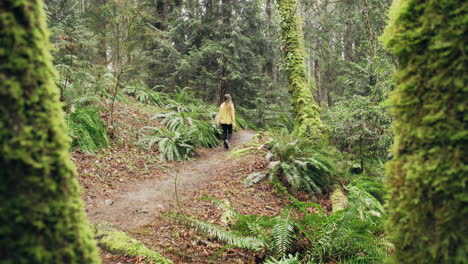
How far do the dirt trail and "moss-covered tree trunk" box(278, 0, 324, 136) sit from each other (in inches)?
147

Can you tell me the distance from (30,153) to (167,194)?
4.21 meters

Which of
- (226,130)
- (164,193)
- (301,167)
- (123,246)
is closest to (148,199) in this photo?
(164,193)

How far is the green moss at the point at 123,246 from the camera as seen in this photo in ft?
9.02

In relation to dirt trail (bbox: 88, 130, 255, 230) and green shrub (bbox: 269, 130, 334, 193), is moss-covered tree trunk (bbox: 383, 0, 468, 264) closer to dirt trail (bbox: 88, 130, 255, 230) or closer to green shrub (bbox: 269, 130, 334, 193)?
dirt trail (bbox: 88, 130, 255, 230)

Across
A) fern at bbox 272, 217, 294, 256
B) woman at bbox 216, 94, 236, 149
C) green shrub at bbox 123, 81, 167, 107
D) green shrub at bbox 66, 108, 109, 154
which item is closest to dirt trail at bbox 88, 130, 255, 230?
fern at bbox 272, 217, 294, 256

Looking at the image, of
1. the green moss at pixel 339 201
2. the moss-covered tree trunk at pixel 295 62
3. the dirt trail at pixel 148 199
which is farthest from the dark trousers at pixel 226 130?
the green moss at pixel 339 201

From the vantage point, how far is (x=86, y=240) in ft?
4.13

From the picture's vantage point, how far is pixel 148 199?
4.76 meters

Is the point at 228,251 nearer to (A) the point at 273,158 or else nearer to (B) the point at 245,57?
(A) the point at 273,158

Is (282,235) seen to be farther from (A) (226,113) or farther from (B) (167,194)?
(A) (226,113)

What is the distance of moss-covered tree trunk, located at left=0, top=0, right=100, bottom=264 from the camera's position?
98 centimetres

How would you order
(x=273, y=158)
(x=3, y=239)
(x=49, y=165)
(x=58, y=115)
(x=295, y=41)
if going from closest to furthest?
(x=3, y=239)
(x=49, y=165)
(x=58, y=115)
(x=273, y=158)
(x=295, y=41)

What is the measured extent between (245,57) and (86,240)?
45.2ft

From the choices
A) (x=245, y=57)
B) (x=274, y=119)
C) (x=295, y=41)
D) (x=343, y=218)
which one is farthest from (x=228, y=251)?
(x=245, y=57)
